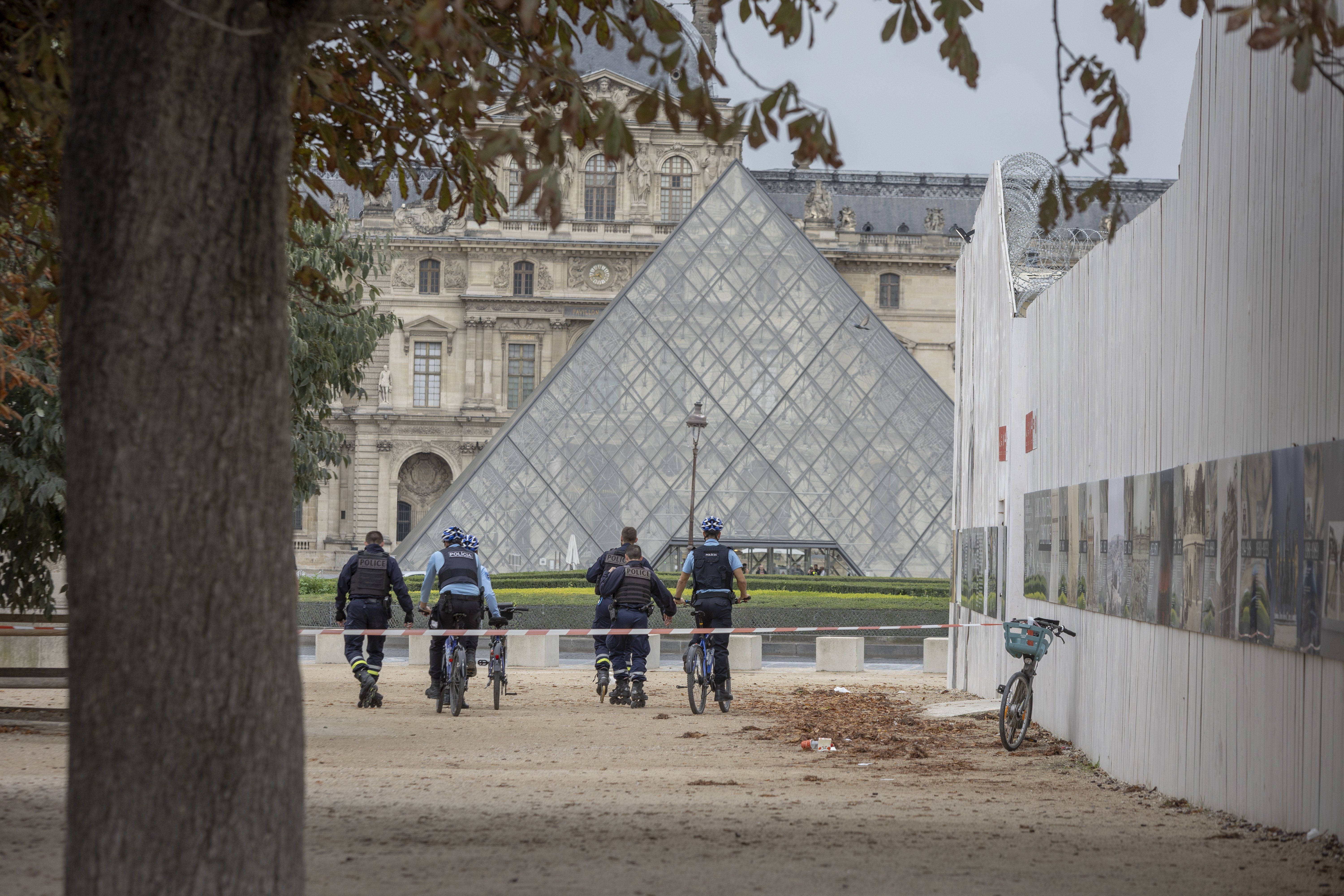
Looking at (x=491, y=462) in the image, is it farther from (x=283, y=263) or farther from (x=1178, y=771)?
(x=283, y=263)

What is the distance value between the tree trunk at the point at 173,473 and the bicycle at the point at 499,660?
830cm

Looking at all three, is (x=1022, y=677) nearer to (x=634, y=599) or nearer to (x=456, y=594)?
(x=634, y=599)

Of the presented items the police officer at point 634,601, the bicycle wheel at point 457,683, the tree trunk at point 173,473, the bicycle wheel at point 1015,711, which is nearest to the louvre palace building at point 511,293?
the police officer at point 634,601

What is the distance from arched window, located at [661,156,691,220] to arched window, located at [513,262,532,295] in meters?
5.00

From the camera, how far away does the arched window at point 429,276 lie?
51219mm

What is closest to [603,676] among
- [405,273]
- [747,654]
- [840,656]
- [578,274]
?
[747,654]

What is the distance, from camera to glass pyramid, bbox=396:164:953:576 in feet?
88.7

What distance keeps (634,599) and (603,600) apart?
0.49 metres

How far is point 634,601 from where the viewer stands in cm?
1116

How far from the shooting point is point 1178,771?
236 inches

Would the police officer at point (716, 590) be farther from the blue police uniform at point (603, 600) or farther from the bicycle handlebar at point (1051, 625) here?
the bicycle handlebar at point (1051, 625)

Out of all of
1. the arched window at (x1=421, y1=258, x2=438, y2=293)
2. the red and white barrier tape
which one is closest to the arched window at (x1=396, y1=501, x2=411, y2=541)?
the arched window at (x1=421, y1=258, x2=438, y2=293)

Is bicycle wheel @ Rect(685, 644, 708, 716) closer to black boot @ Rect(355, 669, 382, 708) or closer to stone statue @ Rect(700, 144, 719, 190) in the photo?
black boot @ Rect(355, 669, 382, 708)

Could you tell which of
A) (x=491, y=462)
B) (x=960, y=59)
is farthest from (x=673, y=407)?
(x=960, y=59)
